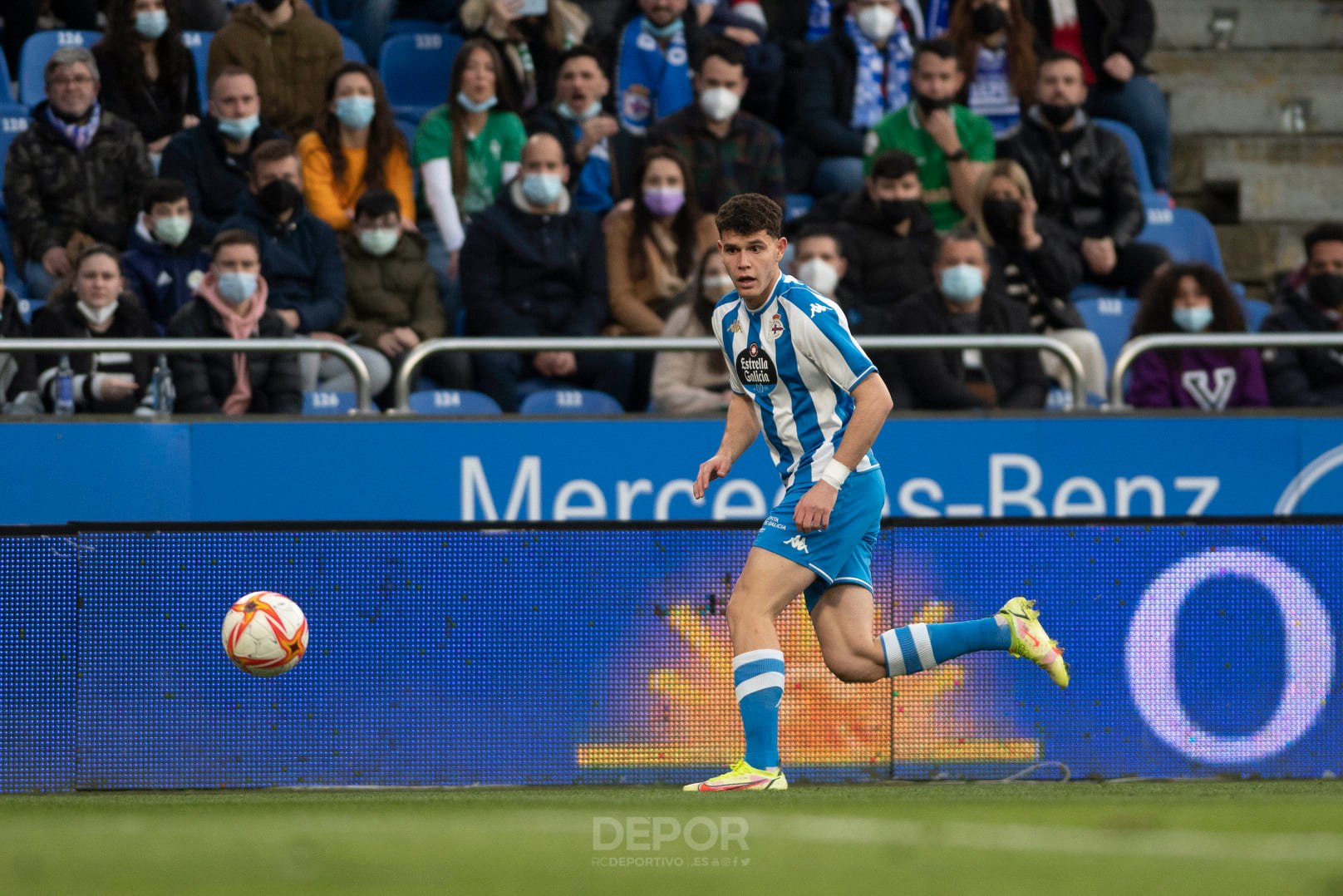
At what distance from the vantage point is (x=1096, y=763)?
310 inches

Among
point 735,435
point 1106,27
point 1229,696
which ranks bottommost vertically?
point 1229,696

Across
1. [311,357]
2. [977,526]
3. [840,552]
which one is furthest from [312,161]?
[840,552]

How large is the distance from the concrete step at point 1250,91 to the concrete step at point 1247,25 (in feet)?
1.20

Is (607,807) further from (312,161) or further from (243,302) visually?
(312,161)

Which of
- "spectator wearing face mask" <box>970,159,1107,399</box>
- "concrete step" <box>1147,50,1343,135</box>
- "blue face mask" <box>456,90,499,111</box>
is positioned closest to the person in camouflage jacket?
"blue face mask" <box>456,90,499,111</box>

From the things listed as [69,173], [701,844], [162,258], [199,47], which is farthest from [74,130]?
[701,844]

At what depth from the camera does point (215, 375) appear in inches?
369

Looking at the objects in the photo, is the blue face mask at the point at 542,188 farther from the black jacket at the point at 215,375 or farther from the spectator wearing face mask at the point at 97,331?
the spectator wearing face mask at the point at 97,331

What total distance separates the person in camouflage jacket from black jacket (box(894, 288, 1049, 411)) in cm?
426

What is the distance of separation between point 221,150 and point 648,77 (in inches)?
107

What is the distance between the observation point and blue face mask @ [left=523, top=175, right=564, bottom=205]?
10.5 metres

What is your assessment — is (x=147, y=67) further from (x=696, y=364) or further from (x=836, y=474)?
(x=836, y=474)

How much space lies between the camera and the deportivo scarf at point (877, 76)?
39.9 ft

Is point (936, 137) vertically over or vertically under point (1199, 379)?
over
